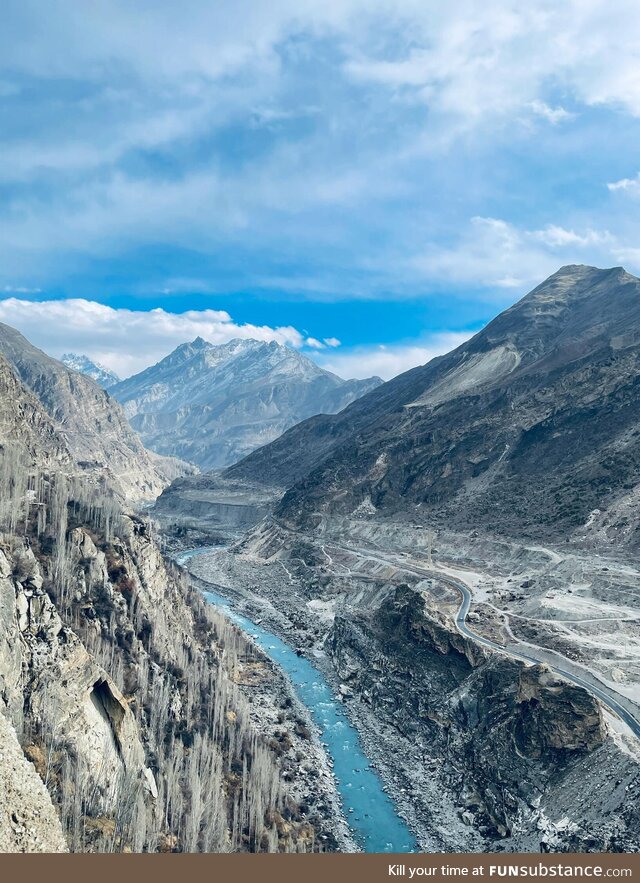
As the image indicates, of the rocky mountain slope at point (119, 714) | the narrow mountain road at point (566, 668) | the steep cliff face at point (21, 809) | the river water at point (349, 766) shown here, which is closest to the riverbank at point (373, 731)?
the river water at point (349, 766)

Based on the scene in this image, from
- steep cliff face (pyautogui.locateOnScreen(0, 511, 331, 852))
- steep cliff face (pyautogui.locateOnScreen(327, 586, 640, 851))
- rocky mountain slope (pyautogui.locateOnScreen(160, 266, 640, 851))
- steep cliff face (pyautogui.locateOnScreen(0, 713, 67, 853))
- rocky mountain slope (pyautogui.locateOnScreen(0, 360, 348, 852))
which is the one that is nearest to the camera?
steep cliff face (pyautogui.locateOnScreen(0, 713, 67, 853))

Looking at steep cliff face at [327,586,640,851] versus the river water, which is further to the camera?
the river water

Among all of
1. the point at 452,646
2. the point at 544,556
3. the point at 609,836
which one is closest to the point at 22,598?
the point at 609,836

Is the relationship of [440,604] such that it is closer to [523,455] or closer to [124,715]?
[124,715]

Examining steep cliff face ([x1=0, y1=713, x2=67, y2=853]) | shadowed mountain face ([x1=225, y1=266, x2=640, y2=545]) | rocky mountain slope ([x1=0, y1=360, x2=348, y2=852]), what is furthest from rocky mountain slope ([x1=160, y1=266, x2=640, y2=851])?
steep cliff face ([x1=0, y1=713, x2=67, y2=853])

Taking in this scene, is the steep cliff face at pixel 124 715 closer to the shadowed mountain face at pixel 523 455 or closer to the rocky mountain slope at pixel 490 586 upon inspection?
the rocky mountain slope at pixel 490 586

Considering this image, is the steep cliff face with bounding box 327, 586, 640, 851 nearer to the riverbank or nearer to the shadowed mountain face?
the riverbank
